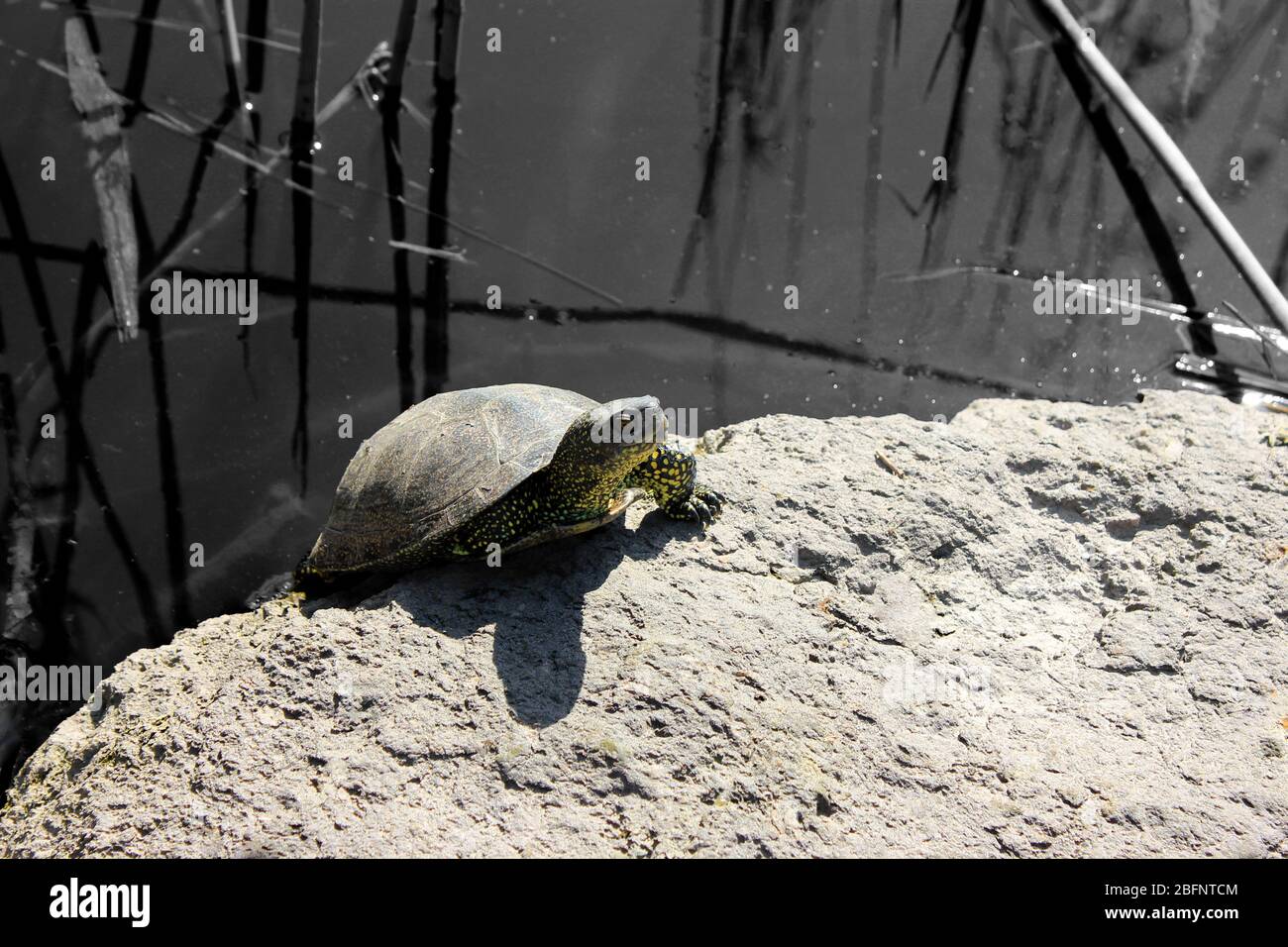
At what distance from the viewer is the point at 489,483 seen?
3547mm

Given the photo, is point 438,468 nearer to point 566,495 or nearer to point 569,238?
point 566,495

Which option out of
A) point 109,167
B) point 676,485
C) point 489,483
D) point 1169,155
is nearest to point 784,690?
point 676,485

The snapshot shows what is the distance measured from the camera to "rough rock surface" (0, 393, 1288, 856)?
288 cm

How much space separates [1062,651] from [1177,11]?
487cm

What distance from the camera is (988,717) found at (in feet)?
10.6

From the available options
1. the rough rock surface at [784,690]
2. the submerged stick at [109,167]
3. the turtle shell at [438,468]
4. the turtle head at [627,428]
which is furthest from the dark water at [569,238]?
the turtle head at [627,428]

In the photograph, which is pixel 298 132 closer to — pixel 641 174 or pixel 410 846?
pixel 641 174

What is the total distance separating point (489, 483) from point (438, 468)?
0.75 ft

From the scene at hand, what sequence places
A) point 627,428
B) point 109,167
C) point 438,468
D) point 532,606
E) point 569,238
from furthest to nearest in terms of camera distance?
point 569,238
point 109,167
point 438,468
point 532,606
point 627,428

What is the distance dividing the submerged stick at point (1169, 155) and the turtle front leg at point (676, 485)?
3.17 metres

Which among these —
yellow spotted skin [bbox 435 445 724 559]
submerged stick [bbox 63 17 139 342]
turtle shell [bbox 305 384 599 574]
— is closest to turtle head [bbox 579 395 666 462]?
yellow spotted skin [bbox 435 445 724 559]

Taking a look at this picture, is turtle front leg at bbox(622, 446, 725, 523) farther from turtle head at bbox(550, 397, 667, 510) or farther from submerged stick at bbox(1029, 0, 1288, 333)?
submerged stick at bbox(1029, 0, 1288, 333)

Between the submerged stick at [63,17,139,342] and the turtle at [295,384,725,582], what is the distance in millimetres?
1961

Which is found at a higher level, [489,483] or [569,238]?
[569,238]
